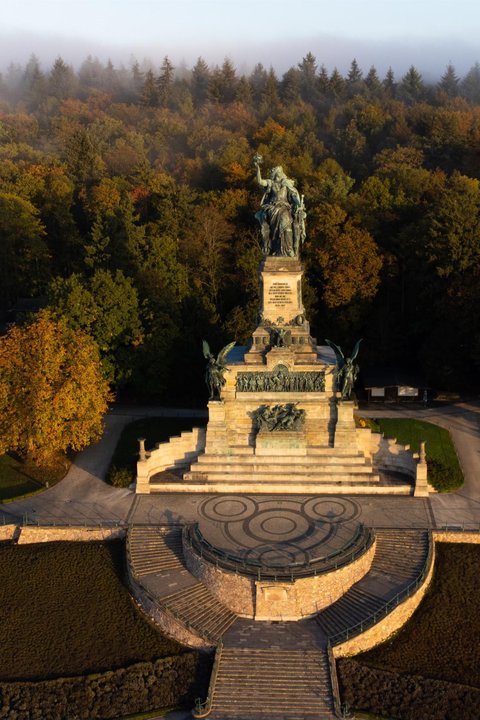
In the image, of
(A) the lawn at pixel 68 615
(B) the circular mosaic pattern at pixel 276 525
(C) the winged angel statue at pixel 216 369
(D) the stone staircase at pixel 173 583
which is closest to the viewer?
(A) the lawn at pixel 68 615

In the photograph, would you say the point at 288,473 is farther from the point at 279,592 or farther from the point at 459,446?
the point at 459,446

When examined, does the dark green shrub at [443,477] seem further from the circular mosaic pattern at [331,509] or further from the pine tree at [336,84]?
the pine tree at [336,84]

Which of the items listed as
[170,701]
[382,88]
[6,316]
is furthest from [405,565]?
[382,88]

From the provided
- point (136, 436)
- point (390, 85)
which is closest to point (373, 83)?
point (390, 85)

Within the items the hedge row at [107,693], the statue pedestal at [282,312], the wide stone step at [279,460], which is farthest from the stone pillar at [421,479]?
the hedge row at [107,693]

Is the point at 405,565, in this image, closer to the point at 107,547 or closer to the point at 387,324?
the point at 107,547

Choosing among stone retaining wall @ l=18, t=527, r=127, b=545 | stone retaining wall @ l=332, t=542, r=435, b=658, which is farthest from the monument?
stone retaining wall @ l=332, t=542, r=435, b=658
